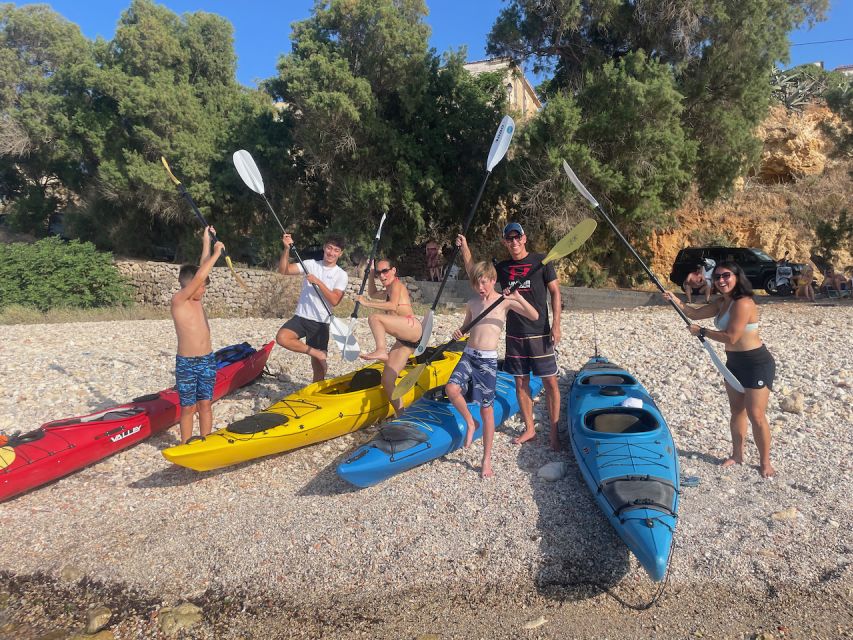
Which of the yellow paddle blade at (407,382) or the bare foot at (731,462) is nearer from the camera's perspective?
the bare foot at (731,462)

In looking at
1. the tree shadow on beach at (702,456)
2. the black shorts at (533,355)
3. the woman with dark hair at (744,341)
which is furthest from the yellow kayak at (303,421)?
the woman with dark hair at (744,341)

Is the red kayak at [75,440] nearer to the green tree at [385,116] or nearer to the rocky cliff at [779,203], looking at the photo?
the green tree at [385,116]

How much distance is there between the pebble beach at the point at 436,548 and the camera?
3.11 metres

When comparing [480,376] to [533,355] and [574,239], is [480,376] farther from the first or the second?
[574,239]

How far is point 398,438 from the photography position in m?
4.16

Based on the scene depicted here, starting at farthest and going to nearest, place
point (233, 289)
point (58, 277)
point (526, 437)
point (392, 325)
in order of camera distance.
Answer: point (58, 277) → point (233, 289) → point (526, 437) → point (392, 325)

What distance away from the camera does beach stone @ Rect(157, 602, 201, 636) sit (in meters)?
3.13

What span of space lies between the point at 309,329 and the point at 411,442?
5.67 ft

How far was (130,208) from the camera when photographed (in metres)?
16.9

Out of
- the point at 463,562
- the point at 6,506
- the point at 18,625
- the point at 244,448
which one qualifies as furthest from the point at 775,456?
the point at 6,506

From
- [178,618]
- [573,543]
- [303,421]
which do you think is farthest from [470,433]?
[178,618]

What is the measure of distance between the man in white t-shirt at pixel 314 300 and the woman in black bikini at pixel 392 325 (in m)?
0.51

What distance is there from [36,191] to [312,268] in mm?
18917

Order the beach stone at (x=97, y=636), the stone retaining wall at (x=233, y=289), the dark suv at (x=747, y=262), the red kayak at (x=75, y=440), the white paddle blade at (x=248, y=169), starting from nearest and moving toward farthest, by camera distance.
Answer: the beach stone at (x=97, y=636) < the red kayak at (x=75, y=440) < the white paddle blade at (x=248, y=169) < the stone retaining wall at (x=233, y=289) < the dark suv at (x=747, y=262)
